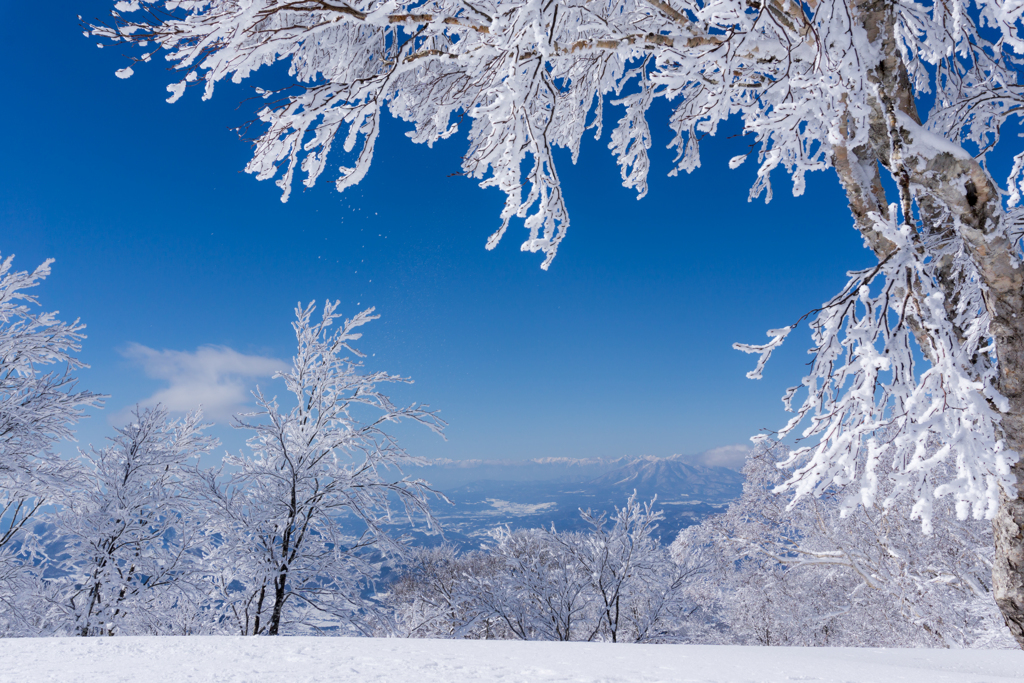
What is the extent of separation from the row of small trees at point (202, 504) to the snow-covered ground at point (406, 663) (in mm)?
5289

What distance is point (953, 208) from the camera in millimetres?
2342

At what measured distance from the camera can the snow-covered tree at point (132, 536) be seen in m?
7.99

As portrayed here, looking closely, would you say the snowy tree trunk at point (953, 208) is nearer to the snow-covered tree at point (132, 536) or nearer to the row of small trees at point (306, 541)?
the row of small trees at point (306, 541)

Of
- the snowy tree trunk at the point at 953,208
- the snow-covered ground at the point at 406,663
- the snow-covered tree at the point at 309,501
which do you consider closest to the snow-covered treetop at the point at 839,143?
the snowy tree trunk at the point at 953,208

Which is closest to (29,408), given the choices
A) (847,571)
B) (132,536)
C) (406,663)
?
(132,536)

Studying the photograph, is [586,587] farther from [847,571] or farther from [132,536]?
[132,536]

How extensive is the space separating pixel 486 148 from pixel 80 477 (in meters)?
9.87

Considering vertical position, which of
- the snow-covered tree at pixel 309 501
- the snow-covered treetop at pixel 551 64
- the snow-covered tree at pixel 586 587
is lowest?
the snow-covered tree at pixel 586 587

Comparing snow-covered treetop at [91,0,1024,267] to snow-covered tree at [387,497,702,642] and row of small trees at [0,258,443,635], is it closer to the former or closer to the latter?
row of small trees at [0,258,443,635]

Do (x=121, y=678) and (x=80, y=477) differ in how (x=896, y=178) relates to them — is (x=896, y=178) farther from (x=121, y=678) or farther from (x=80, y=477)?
(x=80, y=477)

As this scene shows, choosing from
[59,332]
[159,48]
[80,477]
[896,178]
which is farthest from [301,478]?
[896,178]

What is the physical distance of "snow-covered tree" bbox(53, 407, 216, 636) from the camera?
26.2ft

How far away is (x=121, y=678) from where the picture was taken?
1.41 m

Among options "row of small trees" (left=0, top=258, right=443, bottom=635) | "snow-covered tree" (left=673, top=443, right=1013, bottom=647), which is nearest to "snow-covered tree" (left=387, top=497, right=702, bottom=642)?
"snow-covered tree" (left=673, top=443, right=1013, bottom=647)
